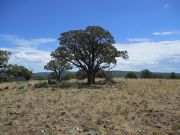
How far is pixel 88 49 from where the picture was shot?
42.8 m

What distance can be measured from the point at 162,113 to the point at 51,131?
6693 millimetres

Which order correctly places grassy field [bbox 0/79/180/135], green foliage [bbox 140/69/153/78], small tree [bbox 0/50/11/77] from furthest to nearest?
green foliage [bbox 140/69/153/78]
small tree [bbox 0/50/11/77]
grassy field [bbox 0/79/180/135]

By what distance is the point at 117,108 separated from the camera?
19328mm

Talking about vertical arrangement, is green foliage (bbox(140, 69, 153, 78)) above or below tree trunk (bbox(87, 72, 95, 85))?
above

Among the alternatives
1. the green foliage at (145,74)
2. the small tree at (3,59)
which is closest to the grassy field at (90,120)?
the small tree at (3,59)

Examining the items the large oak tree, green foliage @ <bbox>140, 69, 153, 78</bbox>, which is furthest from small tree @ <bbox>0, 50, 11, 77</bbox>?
green foliage @ <bbox>140, 69, 153, 78</bbox>

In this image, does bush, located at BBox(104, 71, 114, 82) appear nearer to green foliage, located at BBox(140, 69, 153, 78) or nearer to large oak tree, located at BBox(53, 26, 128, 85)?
large oak tree, located at BBox(53, 26, 128, 85)

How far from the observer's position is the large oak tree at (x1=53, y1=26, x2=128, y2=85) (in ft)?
138

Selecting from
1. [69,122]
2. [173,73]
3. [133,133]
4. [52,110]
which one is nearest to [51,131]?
[69,122]

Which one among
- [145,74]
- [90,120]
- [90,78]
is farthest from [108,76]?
[145,74]

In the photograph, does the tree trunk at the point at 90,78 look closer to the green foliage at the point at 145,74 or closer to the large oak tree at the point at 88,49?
the large oak tree at the point at 88,49

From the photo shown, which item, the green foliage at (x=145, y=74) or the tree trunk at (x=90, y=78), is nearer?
the tree trunk at (x=90, y=78)

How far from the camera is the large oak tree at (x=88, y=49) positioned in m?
42.1

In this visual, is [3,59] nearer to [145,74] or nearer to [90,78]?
[90,78]
